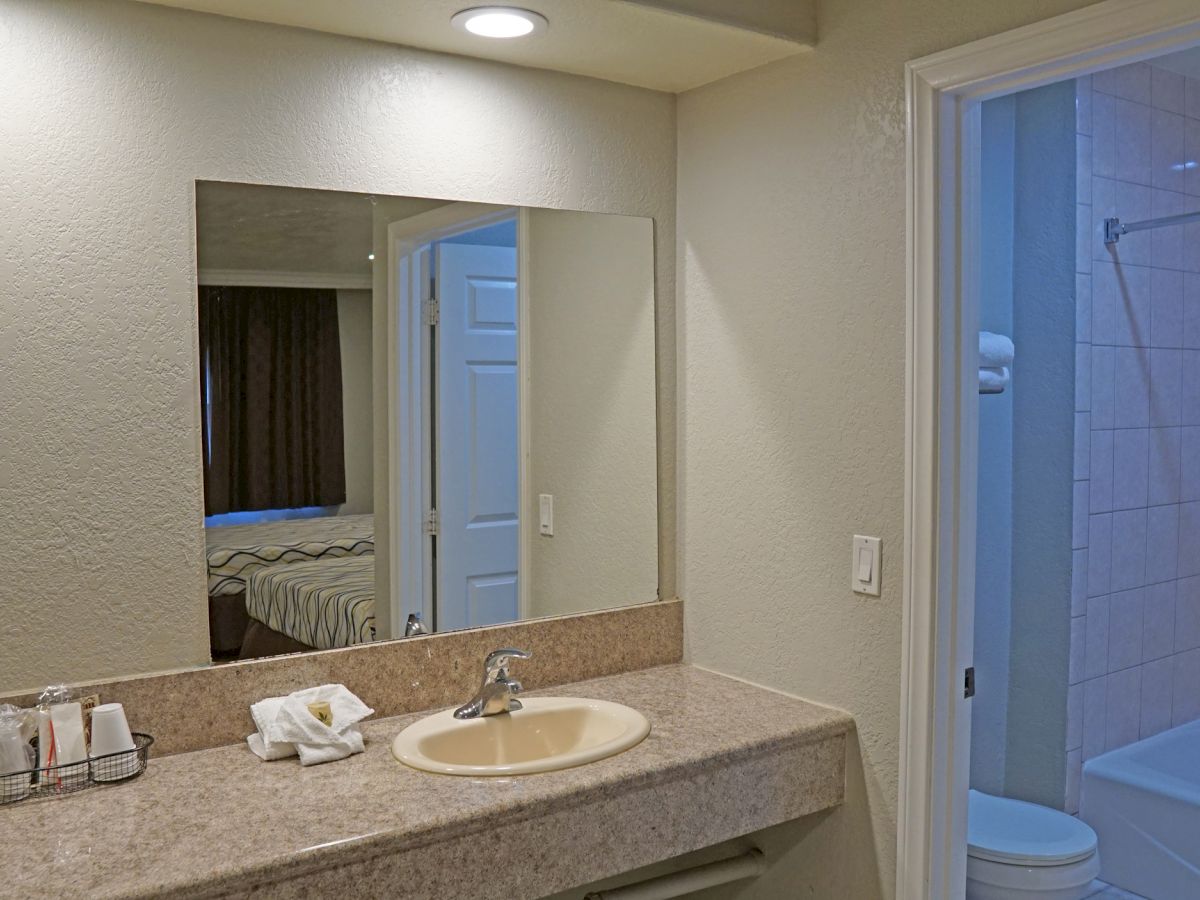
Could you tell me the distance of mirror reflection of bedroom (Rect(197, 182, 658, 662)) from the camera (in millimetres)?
1922

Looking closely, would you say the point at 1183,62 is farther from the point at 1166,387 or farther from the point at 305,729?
the point at 305,729

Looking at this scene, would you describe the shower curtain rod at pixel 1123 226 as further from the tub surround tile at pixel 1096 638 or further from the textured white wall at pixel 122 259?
the textured white wall at pixel 122 259

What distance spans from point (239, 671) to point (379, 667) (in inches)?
10.3

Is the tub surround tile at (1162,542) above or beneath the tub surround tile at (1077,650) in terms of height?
above

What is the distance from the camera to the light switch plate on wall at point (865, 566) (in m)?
1.98

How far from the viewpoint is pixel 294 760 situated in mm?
1803

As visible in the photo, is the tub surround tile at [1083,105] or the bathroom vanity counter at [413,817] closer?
the bathroom vanity counter at [413,817]

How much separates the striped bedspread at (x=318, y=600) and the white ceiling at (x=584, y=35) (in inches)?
38.1

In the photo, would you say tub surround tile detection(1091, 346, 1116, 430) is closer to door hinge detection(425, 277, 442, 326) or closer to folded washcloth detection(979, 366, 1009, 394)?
folded washcloth detection(979, 366, 1009, 394)

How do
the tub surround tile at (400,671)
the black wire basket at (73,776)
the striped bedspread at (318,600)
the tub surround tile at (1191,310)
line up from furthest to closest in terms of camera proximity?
1. the tub surround tile at (1191,310)
2. the striped bedspread at (318,600)
3. the tub surround tile at (400,671)
4. the black wire basket at (73,776)

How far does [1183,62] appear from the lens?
315 cm

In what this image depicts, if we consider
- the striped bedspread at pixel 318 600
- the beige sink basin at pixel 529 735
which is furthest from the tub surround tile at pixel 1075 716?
the striped bedspread at pixel 318 600

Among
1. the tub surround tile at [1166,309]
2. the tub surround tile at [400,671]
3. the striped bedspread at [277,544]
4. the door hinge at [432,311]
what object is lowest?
the tub surround tile at [400,671]

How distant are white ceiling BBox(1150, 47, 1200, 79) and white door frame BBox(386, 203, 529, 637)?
221cm
